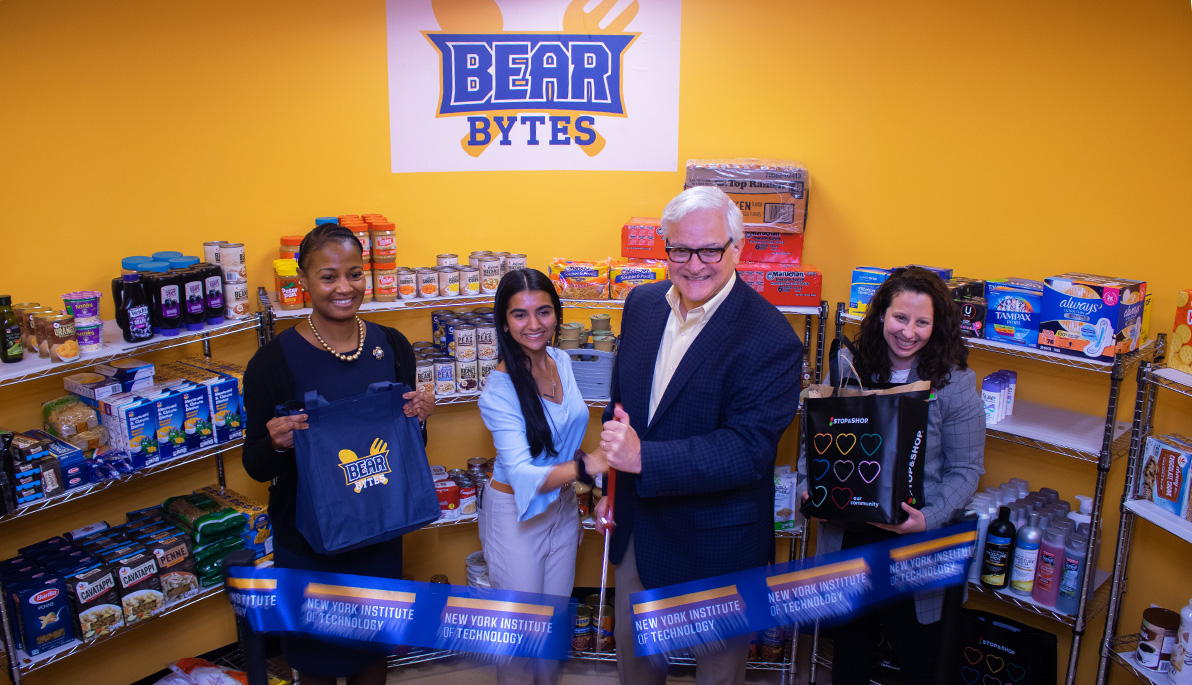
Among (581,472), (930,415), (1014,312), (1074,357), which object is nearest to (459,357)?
(581,472)

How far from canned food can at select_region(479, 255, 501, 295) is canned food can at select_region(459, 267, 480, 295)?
2cm

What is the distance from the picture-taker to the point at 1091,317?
9.59ft

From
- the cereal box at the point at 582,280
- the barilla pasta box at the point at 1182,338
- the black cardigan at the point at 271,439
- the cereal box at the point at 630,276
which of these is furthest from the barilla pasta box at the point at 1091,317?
the black cardigan at the point at 271,439

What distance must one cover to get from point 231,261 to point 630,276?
1756 millimetres

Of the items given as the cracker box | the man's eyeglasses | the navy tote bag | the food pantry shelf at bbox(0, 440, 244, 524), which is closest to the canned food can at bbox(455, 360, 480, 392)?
the food pantry shelf at bbox(0, 440, 244, 524)

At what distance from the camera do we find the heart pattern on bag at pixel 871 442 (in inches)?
94.7

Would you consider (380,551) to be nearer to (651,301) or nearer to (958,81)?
(651,301)

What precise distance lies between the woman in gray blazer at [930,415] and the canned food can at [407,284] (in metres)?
2.02

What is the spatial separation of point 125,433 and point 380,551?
1146 millimetres

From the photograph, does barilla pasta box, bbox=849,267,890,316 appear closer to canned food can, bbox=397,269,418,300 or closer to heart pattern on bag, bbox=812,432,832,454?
heart pattern on bag, bbox=812,432,832,454

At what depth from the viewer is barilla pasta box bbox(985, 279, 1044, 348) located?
3084 millimetres

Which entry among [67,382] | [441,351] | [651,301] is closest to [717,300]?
[651,301]

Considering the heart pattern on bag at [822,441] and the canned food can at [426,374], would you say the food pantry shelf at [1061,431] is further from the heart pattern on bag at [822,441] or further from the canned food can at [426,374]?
the canned food can at [426,374]

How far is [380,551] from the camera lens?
2.56 meters
